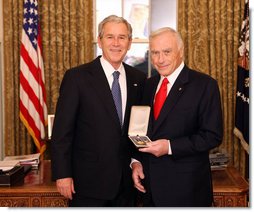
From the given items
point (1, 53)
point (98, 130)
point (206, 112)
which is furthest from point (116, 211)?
point (1, 53)

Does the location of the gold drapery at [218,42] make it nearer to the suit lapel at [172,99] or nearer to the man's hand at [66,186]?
the suit lapel at [172,99]

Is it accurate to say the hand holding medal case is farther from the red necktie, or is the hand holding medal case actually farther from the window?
the window

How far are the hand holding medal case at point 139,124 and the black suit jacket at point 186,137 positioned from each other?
0.31 ft

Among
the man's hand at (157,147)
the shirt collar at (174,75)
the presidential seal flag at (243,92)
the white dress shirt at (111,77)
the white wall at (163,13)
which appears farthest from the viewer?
the white wall at (163,13)

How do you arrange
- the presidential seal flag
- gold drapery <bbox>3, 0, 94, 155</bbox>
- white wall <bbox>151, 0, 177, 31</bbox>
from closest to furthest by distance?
1. the presidential seal flag
2. gold drapery <bbox>3, 0, 94, 155</bbox>
3. white wall <bbox>151, 0, 177, 31</bbox>

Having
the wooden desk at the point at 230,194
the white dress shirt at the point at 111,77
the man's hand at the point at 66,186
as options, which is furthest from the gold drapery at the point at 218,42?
the man's hand at the point at 66,186

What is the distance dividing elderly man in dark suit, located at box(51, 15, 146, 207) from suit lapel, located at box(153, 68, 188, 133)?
0.28 metres

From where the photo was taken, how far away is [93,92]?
2066 millimetres

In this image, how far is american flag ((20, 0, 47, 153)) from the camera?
13.7 ft

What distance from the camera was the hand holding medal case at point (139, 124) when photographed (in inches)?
70.3

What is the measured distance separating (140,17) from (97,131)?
121 inches

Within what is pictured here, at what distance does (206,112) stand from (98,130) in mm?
581

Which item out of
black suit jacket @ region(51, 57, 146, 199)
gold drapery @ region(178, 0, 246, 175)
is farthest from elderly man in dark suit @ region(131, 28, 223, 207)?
gold drapery @ region(178, 0, 246, 175)

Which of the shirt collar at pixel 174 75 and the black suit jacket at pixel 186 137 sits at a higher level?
the shirt collar at pixel 174 75
